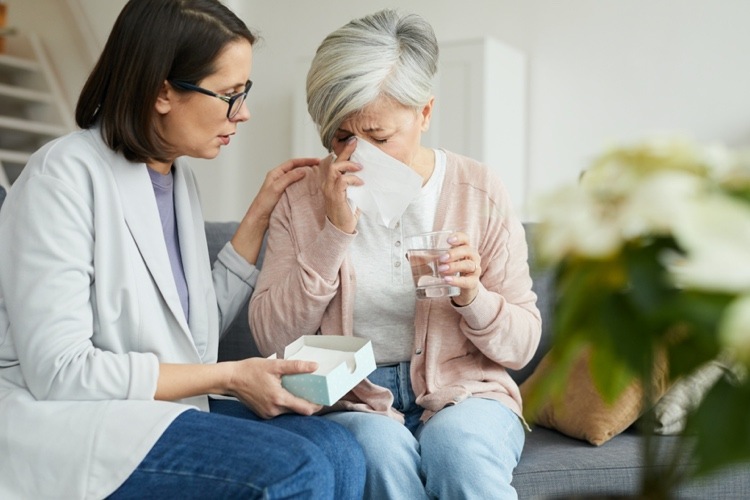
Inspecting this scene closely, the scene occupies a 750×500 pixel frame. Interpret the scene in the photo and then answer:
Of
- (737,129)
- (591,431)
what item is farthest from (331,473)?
(737,129)

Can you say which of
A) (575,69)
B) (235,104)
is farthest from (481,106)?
(235,104)

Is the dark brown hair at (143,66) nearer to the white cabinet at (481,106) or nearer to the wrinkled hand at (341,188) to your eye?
the wrinkled hand at (341,188)

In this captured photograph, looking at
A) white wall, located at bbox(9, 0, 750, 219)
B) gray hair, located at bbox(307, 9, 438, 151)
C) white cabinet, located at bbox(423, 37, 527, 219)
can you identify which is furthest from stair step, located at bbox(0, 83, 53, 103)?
gray hair, located at bbox(307, 9, 438, 151)

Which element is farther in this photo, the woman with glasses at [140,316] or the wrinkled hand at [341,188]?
the wrinkled hand at [341,188]

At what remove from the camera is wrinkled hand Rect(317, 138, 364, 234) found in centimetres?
200

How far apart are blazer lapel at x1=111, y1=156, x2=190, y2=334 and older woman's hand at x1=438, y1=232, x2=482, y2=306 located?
520 mm

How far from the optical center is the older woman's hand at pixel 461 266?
1829 mm

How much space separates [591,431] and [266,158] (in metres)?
3.17

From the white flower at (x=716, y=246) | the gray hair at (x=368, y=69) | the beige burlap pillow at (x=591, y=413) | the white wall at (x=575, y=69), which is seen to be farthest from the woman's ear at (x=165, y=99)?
the white wall at (x=575, y=69)

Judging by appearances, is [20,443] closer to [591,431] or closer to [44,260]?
[44,260]

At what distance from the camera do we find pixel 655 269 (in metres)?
0.76

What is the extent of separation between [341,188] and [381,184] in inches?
3.5

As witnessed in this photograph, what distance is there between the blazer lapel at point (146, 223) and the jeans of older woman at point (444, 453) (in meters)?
0.43

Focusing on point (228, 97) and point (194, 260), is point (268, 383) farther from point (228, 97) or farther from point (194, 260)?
point (228, 97)
